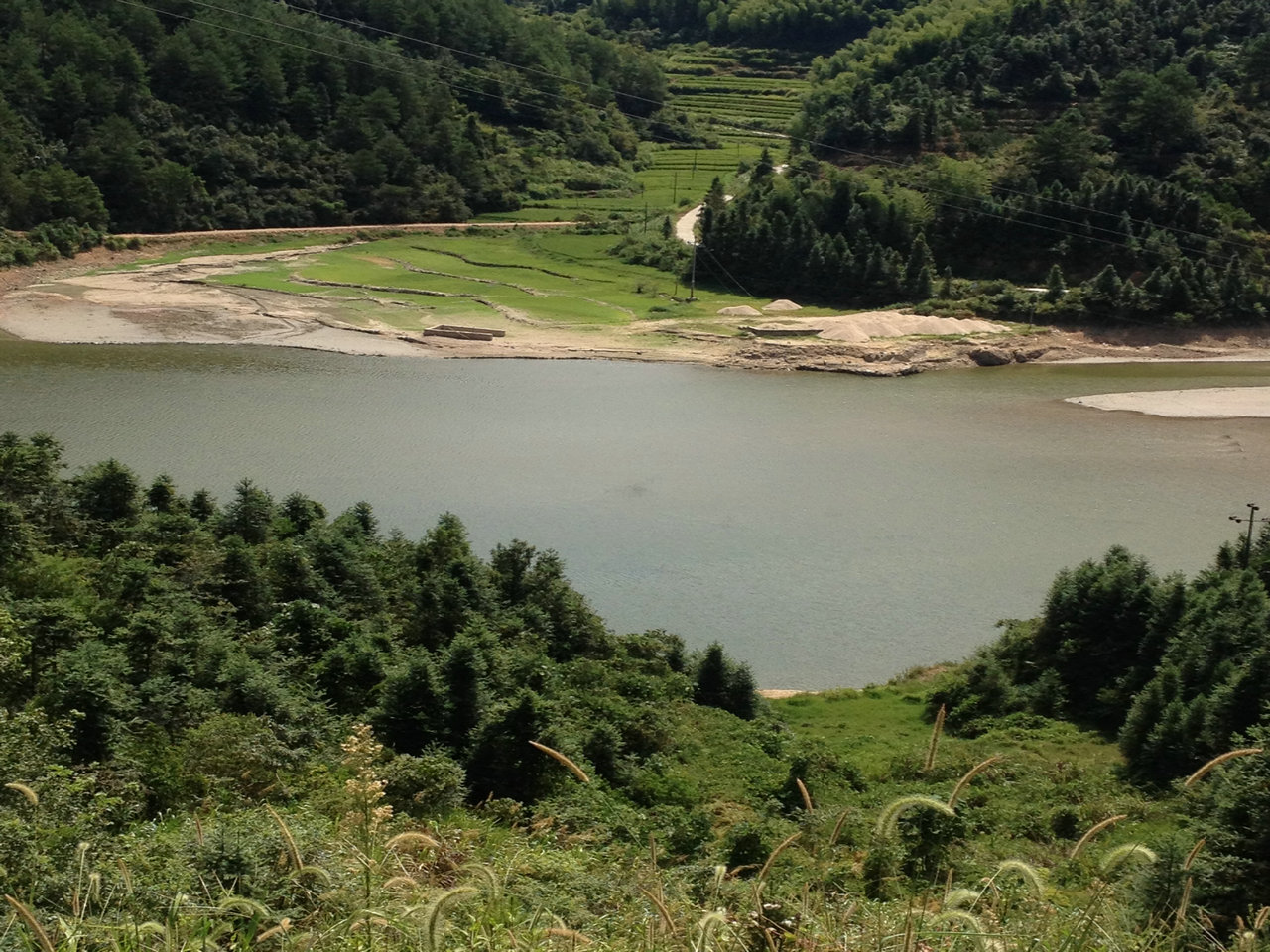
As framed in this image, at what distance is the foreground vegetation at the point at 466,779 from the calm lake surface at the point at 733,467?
211 centimetres

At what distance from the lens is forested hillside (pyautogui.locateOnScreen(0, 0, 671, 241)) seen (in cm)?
4812

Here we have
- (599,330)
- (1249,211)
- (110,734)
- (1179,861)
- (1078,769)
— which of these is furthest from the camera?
(1249,211)

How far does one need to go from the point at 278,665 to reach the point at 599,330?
25.6 m

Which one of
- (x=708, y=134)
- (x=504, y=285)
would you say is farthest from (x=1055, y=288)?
(x=708, y=134)

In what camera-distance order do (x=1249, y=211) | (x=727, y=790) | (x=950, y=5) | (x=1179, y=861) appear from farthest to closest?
(x=950, y=5) → (x=1249, y=211) → (x=727, y=790) → (x=1179, y=861)

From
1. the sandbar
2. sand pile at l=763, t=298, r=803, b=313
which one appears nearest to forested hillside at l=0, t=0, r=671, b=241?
sand pile at l=763, t=298, r=803, b=313

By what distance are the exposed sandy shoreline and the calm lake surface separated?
3.55 feet

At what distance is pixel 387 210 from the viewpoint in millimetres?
53531

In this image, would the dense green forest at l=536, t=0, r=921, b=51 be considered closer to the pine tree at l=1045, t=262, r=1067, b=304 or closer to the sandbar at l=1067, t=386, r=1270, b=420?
the pine tree at l=1045, t=262, r=1067, b=304

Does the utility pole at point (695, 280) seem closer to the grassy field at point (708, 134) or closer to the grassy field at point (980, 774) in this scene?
the grassy field at point (708, 134)

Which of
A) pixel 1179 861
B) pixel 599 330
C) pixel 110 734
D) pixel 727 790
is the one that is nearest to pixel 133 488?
pixel 110 734

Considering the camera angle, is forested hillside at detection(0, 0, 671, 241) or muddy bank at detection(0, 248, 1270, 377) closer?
muddy bank at detection(0, 248, 1270, 377)

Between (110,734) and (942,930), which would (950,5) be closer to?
(110,734)

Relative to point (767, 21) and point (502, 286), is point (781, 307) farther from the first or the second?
point (767, 21)
